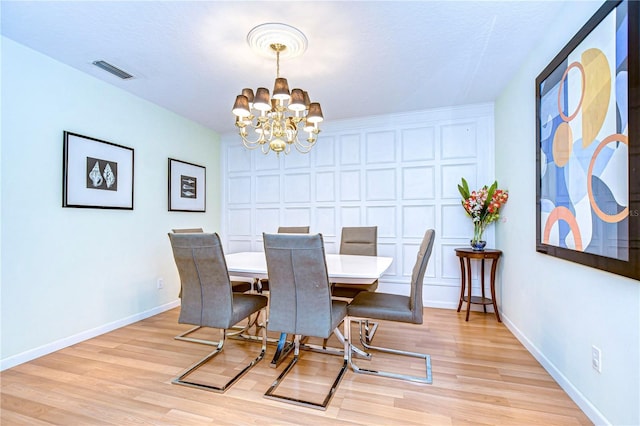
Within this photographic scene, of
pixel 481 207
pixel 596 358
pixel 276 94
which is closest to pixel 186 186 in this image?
pixel 276 94

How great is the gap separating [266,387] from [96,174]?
2.49 metres

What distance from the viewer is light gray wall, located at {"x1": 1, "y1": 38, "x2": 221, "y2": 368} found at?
2203mm

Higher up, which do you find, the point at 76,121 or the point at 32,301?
the point at 76,121

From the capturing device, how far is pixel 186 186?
3.90 meters

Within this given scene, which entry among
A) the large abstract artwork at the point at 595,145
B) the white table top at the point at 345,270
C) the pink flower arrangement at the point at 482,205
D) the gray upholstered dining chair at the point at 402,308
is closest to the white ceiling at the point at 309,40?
the large abstract artwork at the point at 595,145

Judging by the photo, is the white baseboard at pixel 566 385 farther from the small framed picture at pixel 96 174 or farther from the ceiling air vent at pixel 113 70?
the ceiling air vent at pixel 113 70

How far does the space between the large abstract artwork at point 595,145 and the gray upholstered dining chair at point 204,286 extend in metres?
2.10

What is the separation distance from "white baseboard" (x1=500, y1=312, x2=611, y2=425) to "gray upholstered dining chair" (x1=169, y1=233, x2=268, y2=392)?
2027mm

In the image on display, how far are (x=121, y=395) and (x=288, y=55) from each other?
Result: 2.61 m

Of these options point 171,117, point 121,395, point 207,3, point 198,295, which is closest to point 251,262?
point 198,295

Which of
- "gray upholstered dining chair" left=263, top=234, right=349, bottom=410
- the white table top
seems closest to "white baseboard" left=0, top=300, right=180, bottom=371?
the white table top

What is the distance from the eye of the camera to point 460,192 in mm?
3393

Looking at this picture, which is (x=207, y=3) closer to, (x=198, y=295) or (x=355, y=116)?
(x=198, y=295)

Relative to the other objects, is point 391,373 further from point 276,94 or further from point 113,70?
point 113,70
